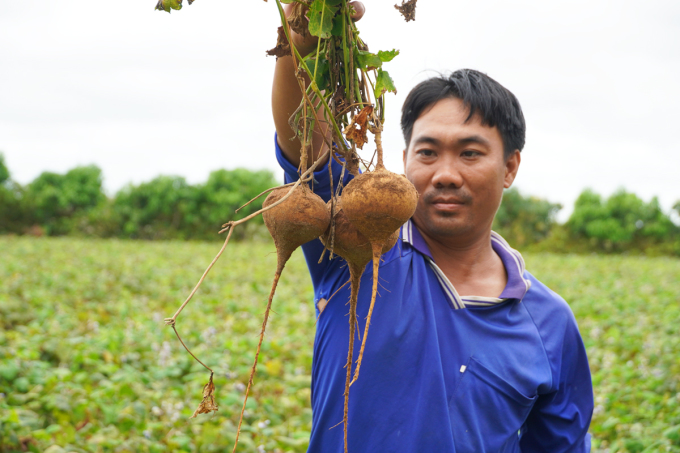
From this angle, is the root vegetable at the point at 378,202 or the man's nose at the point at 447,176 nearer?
the root vegetable at the point at 378,202

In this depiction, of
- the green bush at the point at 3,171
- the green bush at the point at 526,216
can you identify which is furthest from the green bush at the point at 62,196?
the green bush at the point at 526,216

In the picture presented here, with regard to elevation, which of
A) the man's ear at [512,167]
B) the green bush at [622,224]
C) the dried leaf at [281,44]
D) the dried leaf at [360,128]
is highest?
the green bush at [622,224]

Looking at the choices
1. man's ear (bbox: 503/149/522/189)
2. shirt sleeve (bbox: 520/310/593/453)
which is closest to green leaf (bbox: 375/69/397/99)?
man's ear (bbox: 503/149/522/189)

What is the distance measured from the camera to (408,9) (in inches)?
40.1

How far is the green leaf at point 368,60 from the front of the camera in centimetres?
96

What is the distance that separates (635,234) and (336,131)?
30.3 metres

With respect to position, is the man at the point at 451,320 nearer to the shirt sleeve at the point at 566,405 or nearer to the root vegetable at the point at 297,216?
the shirt sleeve at the point at 566,405

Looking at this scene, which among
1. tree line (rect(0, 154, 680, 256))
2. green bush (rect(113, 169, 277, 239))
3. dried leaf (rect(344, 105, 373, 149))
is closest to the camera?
dried leaf (rect(344, 105, 373, 149))

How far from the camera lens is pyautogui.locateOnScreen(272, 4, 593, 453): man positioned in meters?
1.32

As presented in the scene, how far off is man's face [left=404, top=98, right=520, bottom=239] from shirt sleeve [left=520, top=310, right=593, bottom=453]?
530mm

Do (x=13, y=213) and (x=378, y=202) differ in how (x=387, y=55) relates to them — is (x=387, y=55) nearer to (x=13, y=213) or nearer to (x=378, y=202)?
(x=378, y=202)

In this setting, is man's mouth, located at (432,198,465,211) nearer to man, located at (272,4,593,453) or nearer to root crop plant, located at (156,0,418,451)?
man, located at (272,4,593,453)

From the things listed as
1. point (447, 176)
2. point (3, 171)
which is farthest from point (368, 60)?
point (3, 171)

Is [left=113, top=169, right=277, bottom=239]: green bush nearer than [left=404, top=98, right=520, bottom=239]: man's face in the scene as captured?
No
